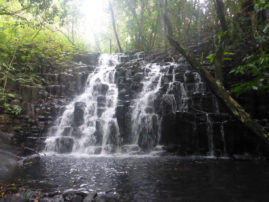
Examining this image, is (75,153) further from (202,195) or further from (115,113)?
(202,195)

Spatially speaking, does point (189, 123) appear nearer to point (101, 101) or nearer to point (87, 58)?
point (101, 101)

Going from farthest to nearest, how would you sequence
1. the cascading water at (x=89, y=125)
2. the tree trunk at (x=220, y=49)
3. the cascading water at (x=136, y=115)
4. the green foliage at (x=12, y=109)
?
the cascading water at (x=89, y=125), the cascading water at (x=136, y=115), the green foliage at (x=12, y=109), the tree trunk at (x=220, y=49)

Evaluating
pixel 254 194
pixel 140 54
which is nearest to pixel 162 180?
pixel 254 194

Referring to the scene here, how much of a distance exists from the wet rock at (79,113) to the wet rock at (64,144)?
41.2 inches

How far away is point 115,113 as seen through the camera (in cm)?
934

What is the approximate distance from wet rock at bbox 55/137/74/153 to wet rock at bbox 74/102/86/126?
1048 millimetres

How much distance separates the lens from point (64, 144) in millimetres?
8453

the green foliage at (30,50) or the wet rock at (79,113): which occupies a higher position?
the green foliage at (30,50)

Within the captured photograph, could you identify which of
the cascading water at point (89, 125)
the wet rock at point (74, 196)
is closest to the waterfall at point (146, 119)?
the cascading water at point (89, 125)

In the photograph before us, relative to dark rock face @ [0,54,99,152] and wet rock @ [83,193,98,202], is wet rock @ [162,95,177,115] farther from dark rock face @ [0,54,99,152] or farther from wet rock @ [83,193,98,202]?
wet rock @ [83,193,98,202]

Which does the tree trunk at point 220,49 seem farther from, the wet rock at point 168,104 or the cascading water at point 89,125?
the cascading water at point 89,125

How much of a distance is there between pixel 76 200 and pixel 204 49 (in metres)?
11.4

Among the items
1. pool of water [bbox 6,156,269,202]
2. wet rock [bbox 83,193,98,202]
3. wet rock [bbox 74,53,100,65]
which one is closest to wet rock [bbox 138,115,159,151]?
pool of water [bbox 6,156,269,202]

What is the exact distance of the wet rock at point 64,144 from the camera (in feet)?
27.4
